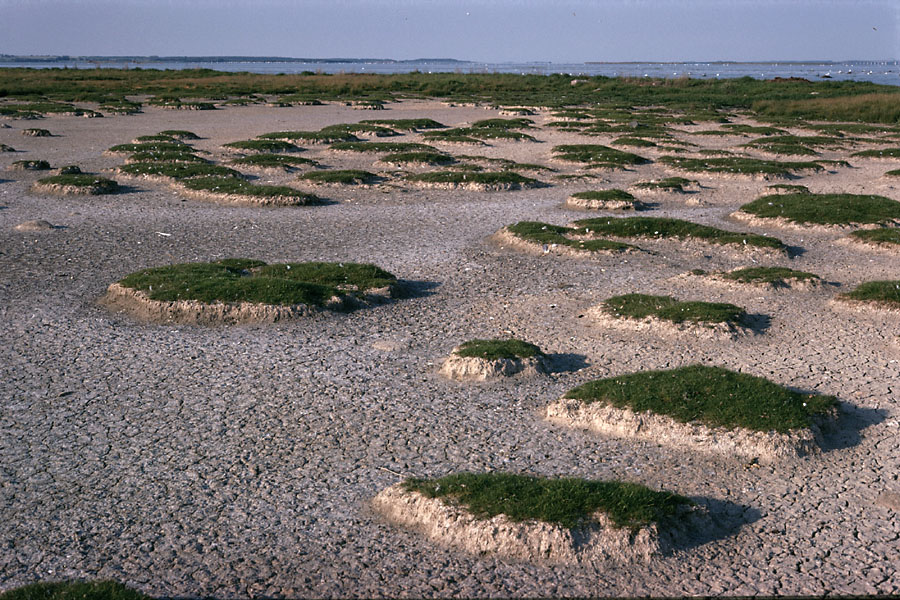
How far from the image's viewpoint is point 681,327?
11273mm

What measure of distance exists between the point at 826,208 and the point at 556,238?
7.90 meters

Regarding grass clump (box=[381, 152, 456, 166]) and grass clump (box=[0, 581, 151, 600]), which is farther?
grass clump (box=[381, 152, 456, 166])

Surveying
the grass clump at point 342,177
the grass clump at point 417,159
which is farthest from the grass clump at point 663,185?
the grass clump at point 342,177

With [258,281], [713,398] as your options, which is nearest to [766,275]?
[713,398]

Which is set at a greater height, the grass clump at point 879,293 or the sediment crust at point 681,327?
the grass clump at point 879,293

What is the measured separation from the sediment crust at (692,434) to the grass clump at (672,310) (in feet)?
11.2

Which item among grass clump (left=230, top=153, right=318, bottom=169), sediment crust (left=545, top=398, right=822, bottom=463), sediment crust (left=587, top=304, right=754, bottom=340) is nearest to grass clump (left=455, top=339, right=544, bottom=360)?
sediment crust (left=545, top=398, right=822, bottom=463)

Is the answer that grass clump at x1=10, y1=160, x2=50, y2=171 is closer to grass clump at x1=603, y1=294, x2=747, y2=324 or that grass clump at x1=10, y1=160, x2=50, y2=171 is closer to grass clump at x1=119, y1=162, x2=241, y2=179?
grass clump at x1=119, y1=162, x2=241, y2=179

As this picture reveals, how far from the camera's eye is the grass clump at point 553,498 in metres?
6.30

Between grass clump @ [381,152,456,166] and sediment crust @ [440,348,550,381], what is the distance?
19.7m

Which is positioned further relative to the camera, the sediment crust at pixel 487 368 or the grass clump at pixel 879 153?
the grass clump at pixel 879 153

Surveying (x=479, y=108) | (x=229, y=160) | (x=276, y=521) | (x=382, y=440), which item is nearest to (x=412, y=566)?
(x=276, y=521)

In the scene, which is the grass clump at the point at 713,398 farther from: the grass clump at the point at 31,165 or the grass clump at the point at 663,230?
the grass clump at the point at 31,165

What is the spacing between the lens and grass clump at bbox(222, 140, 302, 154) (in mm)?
31891
